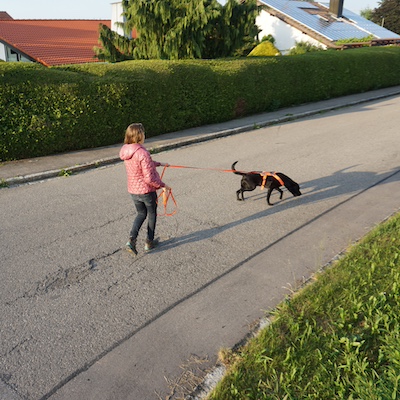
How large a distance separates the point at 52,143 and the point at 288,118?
8.09 m

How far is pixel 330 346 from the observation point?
3.52 meters

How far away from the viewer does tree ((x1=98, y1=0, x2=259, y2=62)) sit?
13898 mm

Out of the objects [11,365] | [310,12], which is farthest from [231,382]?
[310,12]

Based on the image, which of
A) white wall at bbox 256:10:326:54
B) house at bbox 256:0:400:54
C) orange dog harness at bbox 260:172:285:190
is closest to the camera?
orange dog harness at bbox 260:172:285:190

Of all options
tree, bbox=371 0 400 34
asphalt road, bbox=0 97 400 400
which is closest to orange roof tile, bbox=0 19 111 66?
asphalt road, bbox=0 97 400 400

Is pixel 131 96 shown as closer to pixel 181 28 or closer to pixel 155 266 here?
pixel 181 28

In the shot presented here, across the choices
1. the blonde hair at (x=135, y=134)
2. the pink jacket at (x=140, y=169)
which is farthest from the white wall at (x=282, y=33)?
the pink jacket at (x=140, y=169)

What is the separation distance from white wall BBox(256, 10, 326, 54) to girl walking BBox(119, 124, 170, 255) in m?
27.1

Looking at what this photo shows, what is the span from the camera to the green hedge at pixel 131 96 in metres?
9.48

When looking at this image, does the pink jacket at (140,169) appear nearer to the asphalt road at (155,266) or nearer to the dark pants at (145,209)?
the dark pants at (145,209)

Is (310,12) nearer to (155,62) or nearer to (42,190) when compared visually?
(155,62)

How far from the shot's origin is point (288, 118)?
47.8ft

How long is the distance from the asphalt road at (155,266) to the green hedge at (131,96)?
1742mm

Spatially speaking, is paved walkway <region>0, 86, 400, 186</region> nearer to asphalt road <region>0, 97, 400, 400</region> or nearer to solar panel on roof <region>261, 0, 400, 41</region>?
asphalt road <region>0, 97, 400, 400</region>
